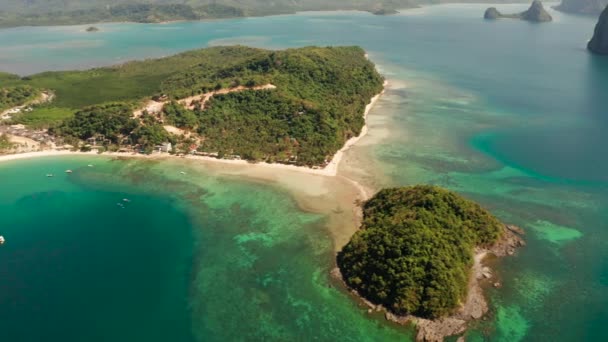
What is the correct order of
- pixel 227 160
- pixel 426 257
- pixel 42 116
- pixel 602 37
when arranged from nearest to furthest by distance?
pixel 426 257 → pixel 227 160 → pixel 42 116 → pixel 602 37

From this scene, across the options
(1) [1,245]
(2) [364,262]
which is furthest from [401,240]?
(1) [1,245]

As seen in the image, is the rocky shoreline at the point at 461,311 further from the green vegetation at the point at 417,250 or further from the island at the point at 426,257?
the green vegetation at the point at 417,250

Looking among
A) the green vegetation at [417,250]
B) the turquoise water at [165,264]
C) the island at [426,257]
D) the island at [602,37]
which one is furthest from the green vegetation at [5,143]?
the island at [602,37]

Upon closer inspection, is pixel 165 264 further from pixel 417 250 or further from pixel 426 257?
pixel 426 257

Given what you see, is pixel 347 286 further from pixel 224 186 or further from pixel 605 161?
pixel 605 161

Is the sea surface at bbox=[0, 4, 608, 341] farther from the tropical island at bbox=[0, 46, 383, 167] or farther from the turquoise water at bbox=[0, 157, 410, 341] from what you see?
the tropical island at bbox=[0, 46, 383, 167]

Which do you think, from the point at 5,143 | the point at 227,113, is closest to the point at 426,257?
the point at 227,113

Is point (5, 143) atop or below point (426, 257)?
atop
